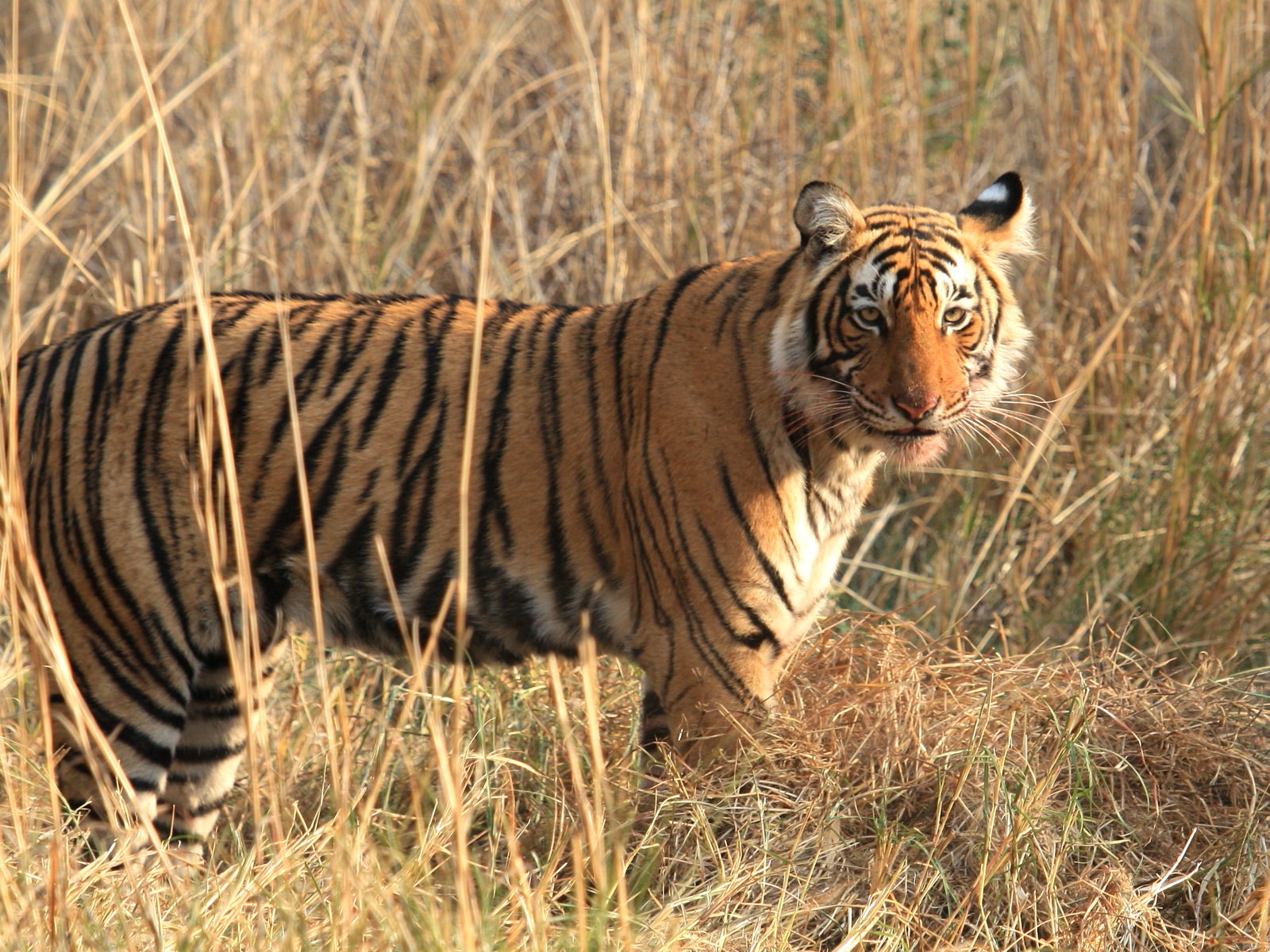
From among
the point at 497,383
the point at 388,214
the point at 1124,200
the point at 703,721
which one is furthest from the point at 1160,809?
the point at 388,214

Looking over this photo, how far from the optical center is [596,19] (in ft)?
15.8

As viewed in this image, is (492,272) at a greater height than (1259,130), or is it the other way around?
(1259,130)

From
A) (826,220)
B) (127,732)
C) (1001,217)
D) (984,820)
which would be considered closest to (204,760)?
(127,732)

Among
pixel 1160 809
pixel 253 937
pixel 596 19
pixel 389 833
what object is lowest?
pixel 1160 809

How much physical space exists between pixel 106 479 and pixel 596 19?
8.55 feet

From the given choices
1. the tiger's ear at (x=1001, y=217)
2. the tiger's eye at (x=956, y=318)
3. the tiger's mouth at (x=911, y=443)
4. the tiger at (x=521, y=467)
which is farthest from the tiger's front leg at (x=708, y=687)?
the tiger's ear at (x=1001, y=217)

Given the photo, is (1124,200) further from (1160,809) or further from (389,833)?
(389,833)

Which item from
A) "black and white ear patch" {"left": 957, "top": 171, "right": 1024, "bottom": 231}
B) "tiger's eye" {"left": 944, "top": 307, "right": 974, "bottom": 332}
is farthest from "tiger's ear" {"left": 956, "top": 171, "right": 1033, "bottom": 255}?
"tiger's eye" {"left": 944, "top": 307, "right": 974, "bottom": 332}

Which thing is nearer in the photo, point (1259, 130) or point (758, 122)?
point (1259, 130)

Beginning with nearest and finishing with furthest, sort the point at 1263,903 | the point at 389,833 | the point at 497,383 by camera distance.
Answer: the point at 389,833 < the point at 1263,903 < the point at 497,383

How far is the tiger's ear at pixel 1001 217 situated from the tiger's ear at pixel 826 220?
277 millimetres

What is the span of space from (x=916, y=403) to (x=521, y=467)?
88 cm

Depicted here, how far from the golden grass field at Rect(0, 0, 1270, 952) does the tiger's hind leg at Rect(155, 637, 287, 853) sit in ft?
0.48

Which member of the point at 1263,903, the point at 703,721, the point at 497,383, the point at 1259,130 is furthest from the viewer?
the point at 1259,130
